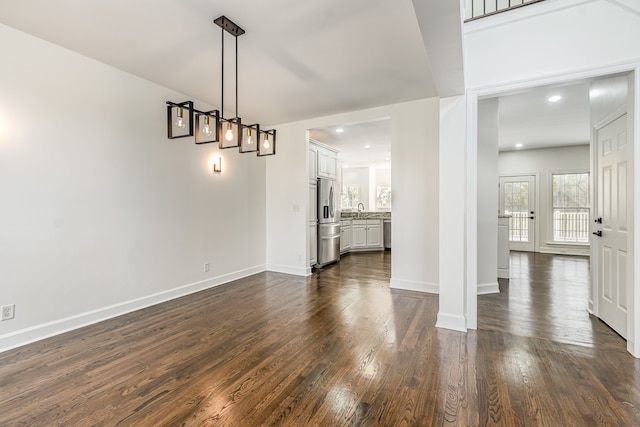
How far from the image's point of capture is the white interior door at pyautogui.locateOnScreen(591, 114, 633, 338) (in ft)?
8.71

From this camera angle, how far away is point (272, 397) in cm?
187

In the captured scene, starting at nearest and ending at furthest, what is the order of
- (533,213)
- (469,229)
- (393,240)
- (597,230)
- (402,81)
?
1. (469,229)
2. (597,230)
3. (402,81)
4. (393,240)
5. (533,213)

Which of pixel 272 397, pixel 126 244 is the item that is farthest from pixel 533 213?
pixel 126 244

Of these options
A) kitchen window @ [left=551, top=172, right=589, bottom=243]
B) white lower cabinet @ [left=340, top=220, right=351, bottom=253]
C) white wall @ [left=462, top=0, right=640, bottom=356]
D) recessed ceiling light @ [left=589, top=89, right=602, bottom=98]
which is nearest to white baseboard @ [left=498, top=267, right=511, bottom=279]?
white wall @ [left=462, top=0, right=640, bottom=356]

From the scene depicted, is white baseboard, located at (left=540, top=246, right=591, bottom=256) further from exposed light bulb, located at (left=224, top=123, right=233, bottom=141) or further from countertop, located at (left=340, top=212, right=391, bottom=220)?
exposed light bulb, located at (left=224, top=123, right=233, bottom=141)

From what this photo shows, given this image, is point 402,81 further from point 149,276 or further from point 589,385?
point 149,276

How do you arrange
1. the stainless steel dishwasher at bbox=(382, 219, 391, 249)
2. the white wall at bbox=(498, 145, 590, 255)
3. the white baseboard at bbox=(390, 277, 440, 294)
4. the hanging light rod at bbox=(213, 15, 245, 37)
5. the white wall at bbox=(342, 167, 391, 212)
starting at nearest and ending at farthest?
the hanging light rod at bbox=(213, 15, 245, 37), the white baseboard at bbox=(390, 277, 440, 294), the white wall at bbox=(498, 145, 590, 255), the stainless steel dishwasher at bbox=(382, 219, 391, 249), the white wall at bbox=(342, 167, 391, 212)

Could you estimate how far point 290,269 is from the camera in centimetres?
531

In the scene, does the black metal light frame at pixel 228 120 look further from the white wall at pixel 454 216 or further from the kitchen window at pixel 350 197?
the kitchen window at pixel 350 197

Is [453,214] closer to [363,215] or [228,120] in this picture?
[228,120]

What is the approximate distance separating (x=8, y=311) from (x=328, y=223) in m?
4.60

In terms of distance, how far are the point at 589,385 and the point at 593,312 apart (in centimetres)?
178

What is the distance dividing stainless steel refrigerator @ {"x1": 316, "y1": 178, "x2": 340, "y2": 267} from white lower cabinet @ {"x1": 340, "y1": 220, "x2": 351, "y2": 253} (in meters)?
0.79

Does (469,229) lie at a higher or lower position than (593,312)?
higher
